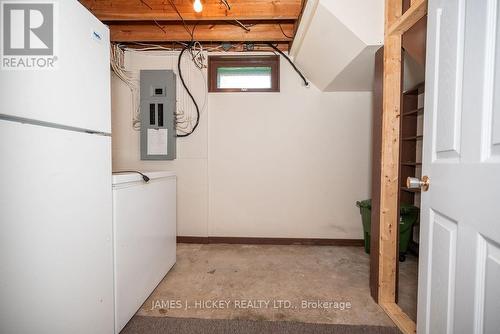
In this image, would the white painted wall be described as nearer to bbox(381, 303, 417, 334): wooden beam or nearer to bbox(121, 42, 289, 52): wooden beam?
bbox(121, 42, 289, 52): wooden beam

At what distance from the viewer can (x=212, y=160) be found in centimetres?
275

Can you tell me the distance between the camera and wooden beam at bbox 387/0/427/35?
1197mm

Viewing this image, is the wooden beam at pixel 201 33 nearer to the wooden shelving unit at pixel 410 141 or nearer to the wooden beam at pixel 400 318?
the wooden shelving unit at pixel 410 141

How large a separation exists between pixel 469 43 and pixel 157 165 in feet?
9.09

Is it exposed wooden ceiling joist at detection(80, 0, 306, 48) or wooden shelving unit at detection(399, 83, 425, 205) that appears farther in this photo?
wooden shelving unit at detection(399, 83, 425, 205)

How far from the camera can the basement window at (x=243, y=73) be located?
2.72 meters

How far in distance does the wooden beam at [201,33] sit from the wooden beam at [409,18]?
4.08ft

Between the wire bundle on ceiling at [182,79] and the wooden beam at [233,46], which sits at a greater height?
the wooden beam at [233,46]

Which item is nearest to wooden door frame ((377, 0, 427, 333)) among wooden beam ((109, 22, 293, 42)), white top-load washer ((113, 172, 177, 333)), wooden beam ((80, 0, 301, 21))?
wooden beam ((80, 0, 301, 21))

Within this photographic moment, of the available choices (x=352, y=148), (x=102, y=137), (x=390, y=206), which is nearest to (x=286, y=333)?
(x=390, y=206)

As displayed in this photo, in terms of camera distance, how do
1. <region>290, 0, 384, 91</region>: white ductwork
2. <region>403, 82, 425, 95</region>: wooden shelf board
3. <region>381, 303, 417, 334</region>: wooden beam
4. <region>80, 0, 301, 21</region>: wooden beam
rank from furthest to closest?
<region>403, 82, 425, 95</region>: wooden shelf board
<region>80, 0, 301, 21</region>: wooden beam
<region>290, 0, 384, 91</region>: white ductwork
<region>381, 303, 417, 334</region>: wooden beam

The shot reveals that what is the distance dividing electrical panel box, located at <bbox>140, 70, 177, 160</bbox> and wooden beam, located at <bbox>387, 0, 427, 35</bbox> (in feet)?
7.26

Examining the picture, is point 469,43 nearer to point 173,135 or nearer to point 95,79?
point 95,79

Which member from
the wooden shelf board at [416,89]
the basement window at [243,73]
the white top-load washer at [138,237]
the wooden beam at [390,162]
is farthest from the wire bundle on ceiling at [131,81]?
the wooden shelf board at [416,89]
